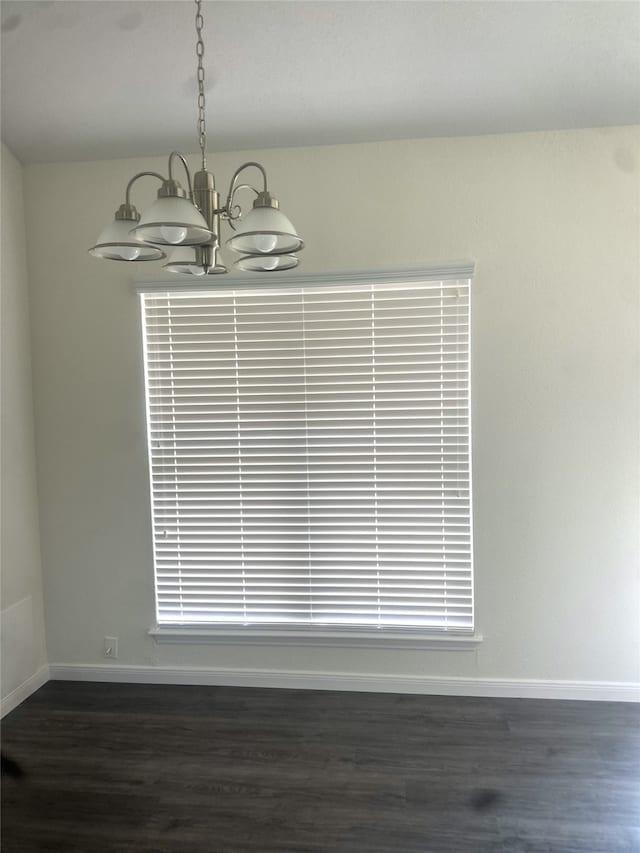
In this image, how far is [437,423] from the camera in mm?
2959

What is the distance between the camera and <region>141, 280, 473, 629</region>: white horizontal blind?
2.94 metres

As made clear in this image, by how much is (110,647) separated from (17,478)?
110cm

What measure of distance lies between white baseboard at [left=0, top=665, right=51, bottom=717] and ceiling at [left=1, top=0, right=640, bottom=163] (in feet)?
9.61

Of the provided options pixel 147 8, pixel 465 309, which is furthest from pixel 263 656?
pixel 147 8

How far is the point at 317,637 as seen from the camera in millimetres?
3055

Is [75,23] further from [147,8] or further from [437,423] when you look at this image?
[437,423]

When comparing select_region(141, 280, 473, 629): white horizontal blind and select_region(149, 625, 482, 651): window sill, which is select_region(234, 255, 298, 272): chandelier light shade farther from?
select_region(149, 625, 482, 651): window sill

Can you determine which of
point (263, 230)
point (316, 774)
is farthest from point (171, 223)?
point (316, 774)

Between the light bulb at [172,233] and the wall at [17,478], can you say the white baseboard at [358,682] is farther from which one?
the light bulb at [172,233]

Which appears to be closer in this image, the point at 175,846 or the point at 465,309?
the point at 175,846

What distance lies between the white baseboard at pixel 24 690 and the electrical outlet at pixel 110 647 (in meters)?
0.37

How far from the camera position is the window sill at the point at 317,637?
2.96m

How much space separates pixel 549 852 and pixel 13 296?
3512 millimetres

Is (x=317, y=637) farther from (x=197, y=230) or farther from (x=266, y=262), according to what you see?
(x=197, y=230)
